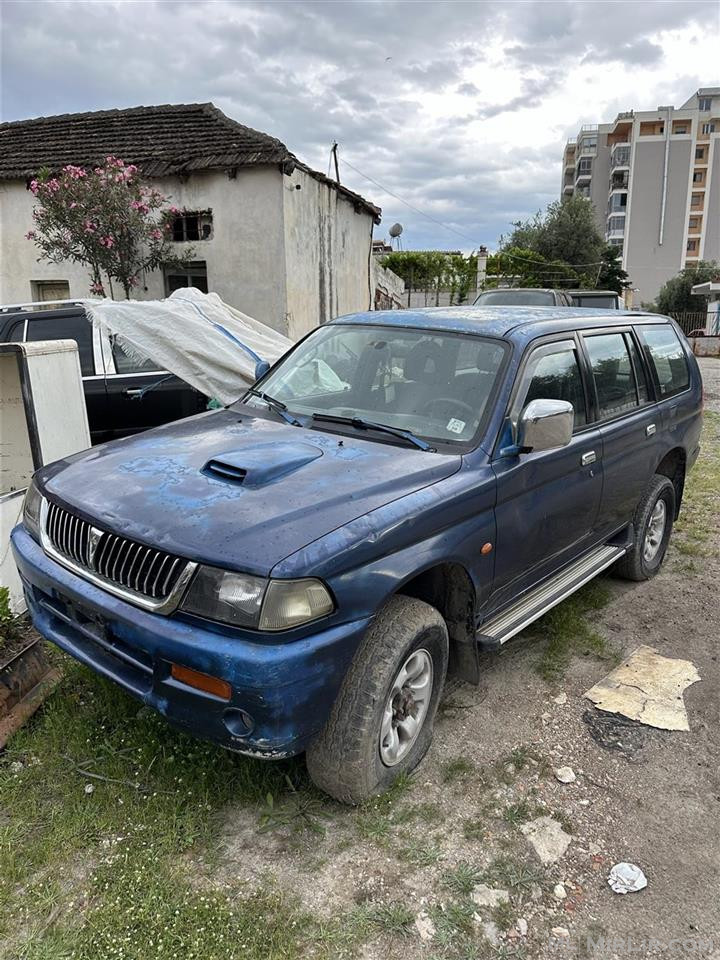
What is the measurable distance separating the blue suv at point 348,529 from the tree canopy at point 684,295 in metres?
46.1

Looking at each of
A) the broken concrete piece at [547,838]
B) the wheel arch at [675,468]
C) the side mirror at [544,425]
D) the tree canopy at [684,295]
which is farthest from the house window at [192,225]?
the tree canopy at [684,295]

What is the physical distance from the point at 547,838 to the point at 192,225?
11.0 metres

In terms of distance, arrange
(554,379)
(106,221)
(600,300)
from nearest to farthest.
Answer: (554,379) → (106,221) → (600,300)

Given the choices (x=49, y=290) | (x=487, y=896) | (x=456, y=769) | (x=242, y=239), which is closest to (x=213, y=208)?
(x=242, y=239)

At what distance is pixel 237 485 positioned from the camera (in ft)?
8.55

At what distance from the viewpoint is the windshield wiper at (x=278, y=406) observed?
11.3ft

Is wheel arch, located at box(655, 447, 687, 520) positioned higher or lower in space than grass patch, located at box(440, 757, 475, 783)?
higher

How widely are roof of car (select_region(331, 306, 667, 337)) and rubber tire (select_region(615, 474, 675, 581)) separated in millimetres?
1166

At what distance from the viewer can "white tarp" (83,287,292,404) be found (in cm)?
625

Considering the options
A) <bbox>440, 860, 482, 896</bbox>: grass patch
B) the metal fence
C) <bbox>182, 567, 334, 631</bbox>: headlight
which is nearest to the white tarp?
<bbox>182, 567, 334, 631</bbox>: headlight

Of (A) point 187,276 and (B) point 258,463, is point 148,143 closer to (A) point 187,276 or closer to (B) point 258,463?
(A) point 187,276

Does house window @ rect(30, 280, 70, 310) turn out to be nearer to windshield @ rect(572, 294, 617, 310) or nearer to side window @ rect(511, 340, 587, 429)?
windshield @ rect(572, 294, 617, 310)

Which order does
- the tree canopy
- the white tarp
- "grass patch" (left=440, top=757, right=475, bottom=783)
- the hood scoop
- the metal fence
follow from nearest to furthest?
the hood scoop, "grass patch" (left=440, top=757, right=475, bottom=783), the white tarp, the metal fence, the tree canopy

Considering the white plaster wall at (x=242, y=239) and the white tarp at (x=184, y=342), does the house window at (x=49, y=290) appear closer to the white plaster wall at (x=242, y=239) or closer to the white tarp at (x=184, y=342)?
the white plaster wall at (x=242, y=239)
